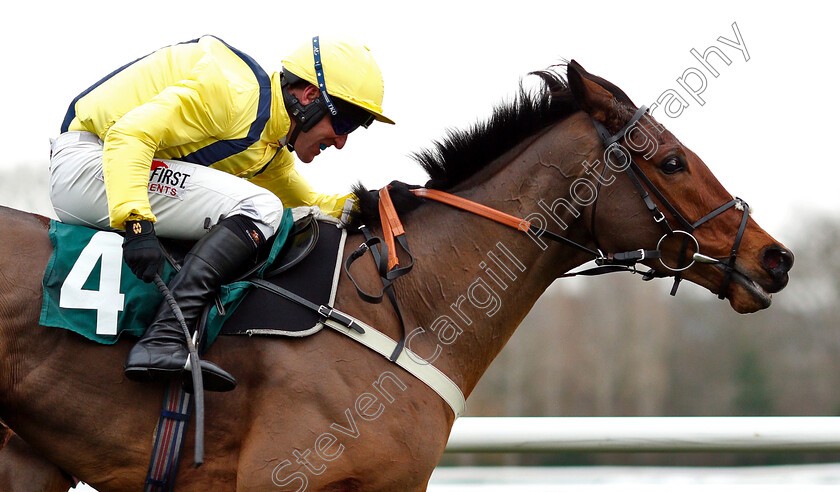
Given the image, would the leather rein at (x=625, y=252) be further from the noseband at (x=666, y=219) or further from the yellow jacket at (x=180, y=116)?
the yellow jacket at (x=180, y=116)

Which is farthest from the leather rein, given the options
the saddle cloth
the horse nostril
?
the saddle cloth

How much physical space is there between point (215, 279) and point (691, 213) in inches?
74.4

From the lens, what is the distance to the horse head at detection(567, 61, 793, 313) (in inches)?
123

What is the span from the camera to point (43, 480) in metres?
3.12

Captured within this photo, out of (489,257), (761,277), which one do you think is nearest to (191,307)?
(489,257)

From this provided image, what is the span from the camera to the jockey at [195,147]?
8.85ft

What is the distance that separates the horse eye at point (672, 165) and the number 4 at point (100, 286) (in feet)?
7.05

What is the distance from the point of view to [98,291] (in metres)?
2.75

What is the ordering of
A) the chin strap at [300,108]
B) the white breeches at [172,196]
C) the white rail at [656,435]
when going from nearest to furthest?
1. the white breeches at [172,196]
2. the chin strap at [300,108]
3. the white rail at [656,435]

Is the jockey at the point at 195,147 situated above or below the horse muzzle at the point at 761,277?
below

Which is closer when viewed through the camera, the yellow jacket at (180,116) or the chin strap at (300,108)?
the yellow jacket at (180,116)

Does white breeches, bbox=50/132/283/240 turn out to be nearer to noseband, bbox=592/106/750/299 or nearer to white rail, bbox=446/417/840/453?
noseband, bbox=592/106/750/299

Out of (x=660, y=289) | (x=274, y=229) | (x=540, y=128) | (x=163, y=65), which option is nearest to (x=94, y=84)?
(x=163, y=65)

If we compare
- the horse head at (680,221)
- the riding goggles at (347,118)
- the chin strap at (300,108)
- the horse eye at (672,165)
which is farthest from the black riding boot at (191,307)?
the horse eye at (672,165)
